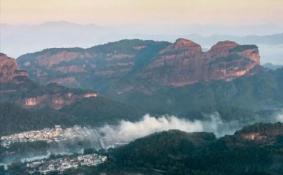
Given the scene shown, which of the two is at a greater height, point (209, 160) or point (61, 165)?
point (209, 160)

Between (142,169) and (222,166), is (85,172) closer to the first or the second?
(142,169)

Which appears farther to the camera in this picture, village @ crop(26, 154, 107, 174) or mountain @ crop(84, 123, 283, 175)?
village @ crop(26, 154, 107, 174)

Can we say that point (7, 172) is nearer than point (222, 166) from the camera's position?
No

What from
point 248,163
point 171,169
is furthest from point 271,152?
point 171,169

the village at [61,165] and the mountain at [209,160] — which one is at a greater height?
the mountain at [209,160]

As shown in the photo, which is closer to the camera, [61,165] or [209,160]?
[209,160]

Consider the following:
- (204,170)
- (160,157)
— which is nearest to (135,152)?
(160,157)

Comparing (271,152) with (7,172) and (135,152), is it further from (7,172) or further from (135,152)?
(7,172)

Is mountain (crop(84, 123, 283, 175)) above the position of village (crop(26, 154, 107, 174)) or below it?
above

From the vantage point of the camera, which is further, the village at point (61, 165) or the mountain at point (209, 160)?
the village at point (61, 165)
